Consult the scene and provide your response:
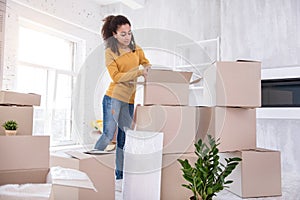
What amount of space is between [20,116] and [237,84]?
137cm

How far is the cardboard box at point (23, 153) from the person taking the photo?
4.61 feet

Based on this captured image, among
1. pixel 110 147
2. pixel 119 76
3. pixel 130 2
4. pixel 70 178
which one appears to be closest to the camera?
pixel 70 178

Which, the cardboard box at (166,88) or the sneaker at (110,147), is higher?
the cardboard box at (166,88)

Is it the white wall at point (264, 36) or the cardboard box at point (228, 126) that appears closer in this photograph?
the cardboard box at point (228, 126)

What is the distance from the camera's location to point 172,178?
179 centimetres

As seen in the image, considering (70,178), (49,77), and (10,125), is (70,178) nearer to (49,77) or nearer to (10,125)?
(10,125)

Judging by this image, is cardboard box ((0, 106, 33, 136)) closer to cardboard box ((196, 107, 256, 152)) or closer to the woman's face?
the woman's face

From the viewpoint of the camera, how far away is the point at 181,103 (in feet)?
6.11

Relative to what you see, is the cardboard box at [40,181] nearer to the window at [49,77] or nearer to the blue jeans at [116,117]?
the blue jeans at [116,117]

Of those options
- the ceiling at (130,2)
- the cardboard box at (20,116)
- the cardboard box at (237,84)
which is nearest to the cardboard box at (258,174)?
the cardboard box at (237,84)

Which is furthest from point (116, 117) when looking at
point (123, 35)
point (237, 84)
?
point (237, 84)

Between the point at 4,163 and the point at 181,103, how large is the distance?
1049 mm

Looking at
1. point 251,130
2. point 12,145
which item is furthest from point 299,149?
point 12,145

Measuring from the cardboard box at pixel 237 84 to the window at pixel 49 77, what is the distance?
210 centimetres
